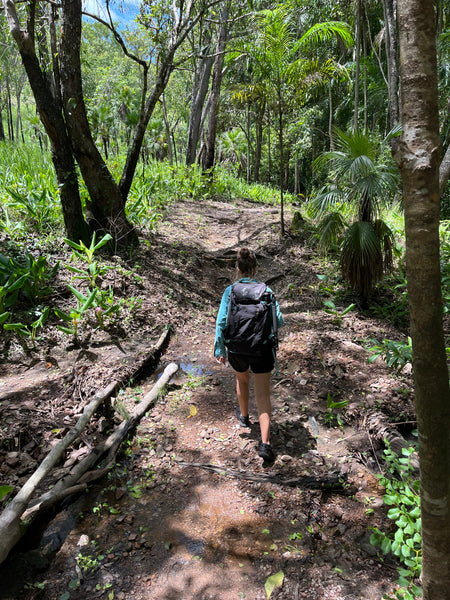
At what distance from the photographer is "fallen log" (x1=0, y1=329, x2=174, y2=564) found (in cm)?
210

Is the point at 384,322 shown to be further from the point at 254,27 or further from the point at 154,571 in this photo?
the point at 254,27

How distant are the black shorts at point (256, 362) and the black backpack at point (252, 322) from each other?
6cm

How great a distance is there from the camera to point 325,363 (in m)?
4.37

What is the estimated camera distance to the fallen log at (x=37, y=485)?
6.88ft

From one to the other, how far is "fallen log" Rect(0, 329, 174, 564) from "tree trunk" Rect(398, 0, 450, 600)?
2071mm

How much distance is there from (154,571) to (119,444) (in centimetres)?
107

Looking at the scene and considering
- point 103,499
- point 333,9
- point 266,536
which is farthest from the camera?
point 333,9

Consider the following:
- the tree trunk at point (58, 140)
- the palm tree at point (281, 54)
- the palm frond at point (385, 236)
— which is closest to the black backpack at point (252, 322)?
the palm frond at point (385, 236)

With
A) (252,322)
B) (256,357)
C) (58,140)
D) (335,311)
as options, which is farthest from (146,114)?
(256,357)

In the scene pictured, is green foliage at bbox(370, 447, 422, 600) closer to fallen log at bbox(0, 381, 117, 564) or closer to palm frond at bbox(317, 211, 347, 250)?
fallen log at bbox(0, 381, 117, 564)

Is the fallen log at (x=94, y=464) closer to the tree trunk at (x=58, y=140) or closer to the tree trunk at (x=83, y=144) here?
the tree trunk at (x=58, y=140)

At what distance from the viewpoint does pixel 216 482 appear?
286 cm

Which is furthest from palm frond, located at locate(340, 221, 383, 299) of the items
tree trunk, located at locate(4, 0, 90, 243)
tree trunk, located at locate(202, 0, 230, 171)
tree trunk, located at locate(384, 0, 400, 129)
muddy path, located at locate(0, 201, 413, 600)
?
tree trunk, located at locate(202, 0, 230, 171)

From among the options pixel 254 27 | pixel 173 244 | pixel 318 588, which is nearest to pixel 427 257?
pixel 318 588
